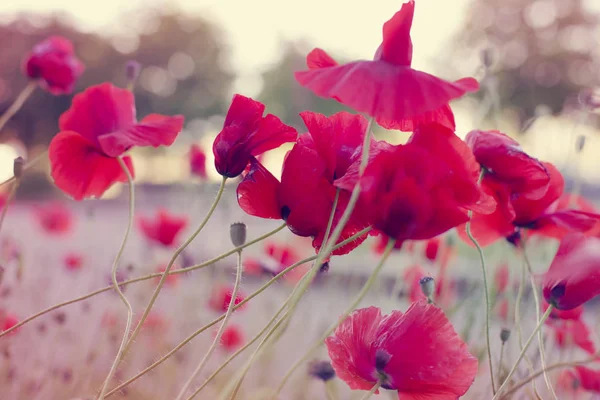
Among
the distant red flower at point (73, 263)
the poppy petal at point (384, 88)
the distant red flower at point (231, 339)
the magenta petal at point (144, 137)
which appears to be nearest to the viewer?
the poppy petal at point (384, 88)

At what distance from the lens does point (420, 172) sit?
1.19ft

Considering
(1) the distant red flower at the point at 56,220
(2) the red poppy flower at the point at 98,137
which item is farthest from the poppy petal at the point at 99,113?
(1) the distant red flower at the point at 56,220

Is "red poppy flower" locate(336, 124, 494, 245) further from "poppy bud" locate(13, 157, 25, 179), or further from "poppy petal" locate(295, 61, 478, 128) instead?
"poppy bud" locate(13, 157, 25, 179)

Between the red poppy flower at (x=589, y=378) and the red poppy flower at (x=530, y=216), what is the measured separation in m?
0.21

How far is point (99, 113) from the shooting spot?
1.90ft

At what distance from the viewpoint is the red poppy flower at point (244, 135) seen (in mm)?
425

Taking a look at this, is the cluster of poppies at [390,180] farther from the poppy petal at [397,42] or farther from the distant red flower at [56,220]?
the distant red flower at [56,220]

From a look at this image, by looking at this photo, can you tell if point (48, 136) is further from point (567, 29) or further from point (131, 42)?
point (567, 29)

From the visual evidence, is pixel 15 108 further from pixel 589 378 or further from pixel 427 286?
pixel 589 378

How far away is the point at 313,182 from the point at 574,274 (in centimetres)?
21

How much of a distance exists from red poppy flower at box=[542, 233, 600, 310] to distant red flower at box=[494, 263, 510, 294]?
1.40 feet

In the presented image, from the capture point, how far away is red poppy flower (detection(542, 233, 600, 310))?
44 centimetres

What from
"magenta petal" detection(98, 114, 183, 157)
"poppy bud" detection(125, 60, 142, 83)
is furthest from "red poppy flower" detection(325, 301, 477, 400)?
"poppy bud" detection(125, 60, 142, 83)

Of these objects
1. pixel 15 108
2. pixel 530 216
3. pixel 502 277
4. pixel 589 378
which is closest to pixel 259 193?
pixel 530 216
